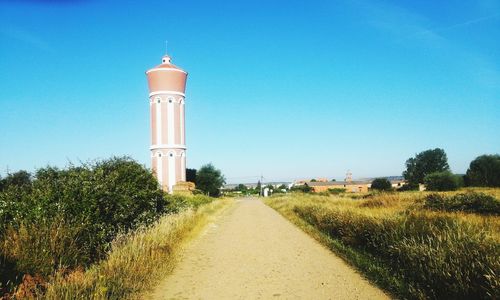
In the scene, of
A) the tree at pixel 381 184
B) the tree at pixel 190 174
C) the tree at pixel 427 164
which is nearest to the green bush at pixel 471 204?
the tree at pixel 190 174

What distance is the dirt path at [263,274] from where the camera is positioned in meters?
7.41

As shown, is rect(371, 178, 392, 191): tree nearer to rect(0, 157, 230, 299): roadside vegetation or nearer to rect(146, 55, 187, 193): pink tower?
rect(146, 55, 187, 193): pink tower

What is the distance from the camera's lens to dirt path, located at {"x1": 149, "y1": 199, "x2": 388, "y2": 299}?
7407 mm

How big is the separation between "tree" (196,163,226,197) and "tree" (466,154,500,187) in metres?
47.1

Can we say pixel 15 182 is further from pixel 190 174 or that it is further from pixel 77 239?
pixel 190 174

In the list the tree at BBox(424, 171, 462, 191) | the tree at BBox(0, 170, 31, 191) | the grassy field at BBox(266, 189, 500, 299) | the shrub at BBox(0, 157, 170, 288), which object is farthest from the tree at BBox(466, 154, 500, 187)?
the tree at BBox(0, 170, 31, 191)

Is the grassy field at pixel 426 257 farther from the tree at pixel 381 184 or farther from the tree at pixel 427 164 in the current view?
the tree at pixel 427 164

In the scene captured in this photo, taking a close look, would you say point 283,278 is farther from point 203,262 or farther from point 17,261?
point 17,261

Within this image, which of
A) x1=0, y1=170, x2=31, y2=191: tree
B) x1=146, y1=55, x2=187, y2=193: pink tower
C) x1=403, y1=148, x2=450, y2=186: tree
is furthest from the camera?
x1=403, y1=148, x2=450, y2=186: tree

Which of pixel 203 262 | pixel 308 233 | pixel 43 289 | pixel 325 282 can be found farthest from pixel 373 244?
pixel 43 289

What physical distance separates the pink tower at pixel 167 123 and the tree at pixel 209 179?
54.6 ft

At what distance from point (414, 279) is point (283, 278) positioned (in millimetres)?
2473

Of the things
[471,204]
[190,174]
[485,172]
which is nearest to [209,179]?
[190,174]

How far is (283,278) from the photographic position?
28.5 ft
